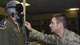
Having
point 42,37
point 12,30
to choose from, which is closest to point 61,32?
point 42,37

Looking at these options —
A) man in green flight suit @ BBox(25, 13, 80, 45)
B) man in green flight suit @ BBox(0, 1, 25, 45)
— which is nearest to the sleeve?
man in green flight suit @ BBox(25, 13, 80, 45)

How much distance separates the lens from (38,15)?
10.1m

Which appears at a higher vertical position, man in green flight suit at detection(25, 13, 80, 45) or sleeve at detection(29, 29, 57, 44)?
man in green flight suit at detection(25, 13, 80, 45)

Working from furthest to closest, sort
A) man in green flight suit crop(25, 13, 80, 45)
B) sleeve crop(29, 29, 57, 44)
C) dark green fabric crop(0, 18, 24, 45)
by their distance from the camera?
sleeve crop(29, 29, 57, 44)
man in green flight suit crop(25, 13, 80, 45)
dark green fabric crop(0, 18, 24, 45)

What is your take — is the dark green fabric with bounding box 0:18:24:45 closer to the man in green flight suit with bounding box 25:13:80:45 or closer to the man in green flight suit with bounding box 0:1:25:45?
the man in green flight suit with bounding box 0:1:25:45

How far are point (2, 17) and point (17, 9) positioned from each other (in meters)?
0.17

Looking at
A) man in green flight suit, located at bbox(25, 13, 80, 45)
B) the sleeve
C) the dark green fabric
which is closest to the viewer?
the dark green fabric

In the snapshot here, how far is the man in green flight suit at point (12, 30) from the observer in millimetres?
1859

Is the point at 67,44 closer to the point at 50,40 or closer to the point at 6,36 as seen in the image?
the point at 50,40

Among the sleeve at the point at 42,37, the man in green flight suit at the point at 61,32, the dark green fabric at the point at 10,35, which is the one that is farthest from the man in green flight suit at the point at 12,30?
the sleeve at the point at 42,37

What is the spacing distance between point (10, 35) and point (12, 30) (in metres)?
0.06

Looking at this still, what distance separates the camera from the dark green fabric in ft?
6.06

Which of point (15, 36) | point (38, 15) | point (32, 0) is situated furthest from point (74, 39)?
point (38, 15)

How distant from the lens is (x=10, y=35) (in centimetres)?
194
